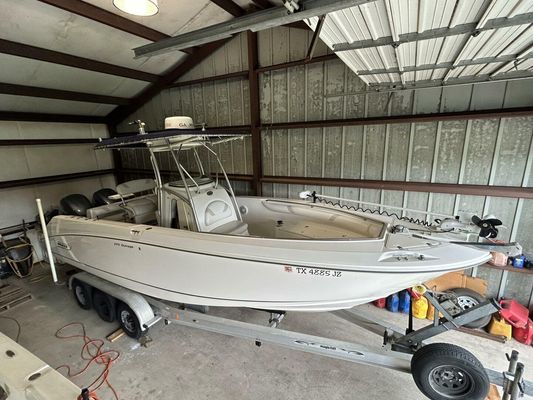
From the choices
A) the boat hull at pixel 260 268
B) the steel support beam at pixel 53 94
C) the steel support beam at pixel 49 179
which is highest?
the steel support beam at pixel 53 94

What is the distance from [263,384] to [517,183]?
3123mm

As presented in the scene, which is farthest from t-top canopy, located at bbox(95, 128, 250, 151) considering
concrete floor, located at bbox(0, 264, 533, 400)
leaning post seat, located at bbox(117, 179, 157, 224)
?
concrete floor, located at bbox(0, 264, 533, 400)

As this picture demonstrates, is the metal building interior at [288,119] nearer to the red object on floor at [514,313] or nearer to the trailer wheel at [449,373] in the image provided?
the red object on floor at [514,313]

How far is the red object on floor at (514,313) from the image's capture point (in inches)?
98.6

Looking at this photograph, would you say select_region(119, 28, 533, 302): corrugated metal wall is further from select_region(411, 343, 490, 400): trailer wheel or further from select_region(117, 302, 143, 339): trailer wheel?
select_region(117, 302, 143, 339): trailer wheel

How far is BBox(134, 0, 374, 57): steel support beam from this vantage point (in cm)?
114

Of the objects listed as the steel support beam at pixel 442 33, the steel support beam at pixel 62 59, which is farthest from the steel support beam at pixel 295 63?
the steel support beam at pixel 62 59

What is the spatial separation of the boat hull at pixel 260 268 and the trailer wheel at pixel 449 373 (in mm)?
393

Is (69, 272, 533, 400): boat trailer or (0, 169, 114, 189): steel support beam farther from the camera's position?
(0, 169, 114, 189): steel support beam

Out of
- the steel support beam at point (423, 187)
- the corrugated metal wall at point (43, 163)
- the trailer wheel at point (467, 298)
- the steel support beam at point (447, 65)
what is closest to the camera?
the steel support beam at point (447, 65)

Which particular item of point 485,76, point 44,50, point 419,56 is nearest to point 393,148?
point 485,76

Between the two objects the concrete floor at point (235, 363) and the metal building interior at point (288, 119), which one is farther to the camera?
the concrete floor at point (235, 363)

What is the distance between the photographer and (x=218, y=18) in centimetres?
341

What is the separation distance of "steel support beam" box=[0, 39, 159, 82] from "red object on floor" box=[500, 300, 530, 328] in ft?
18.6
